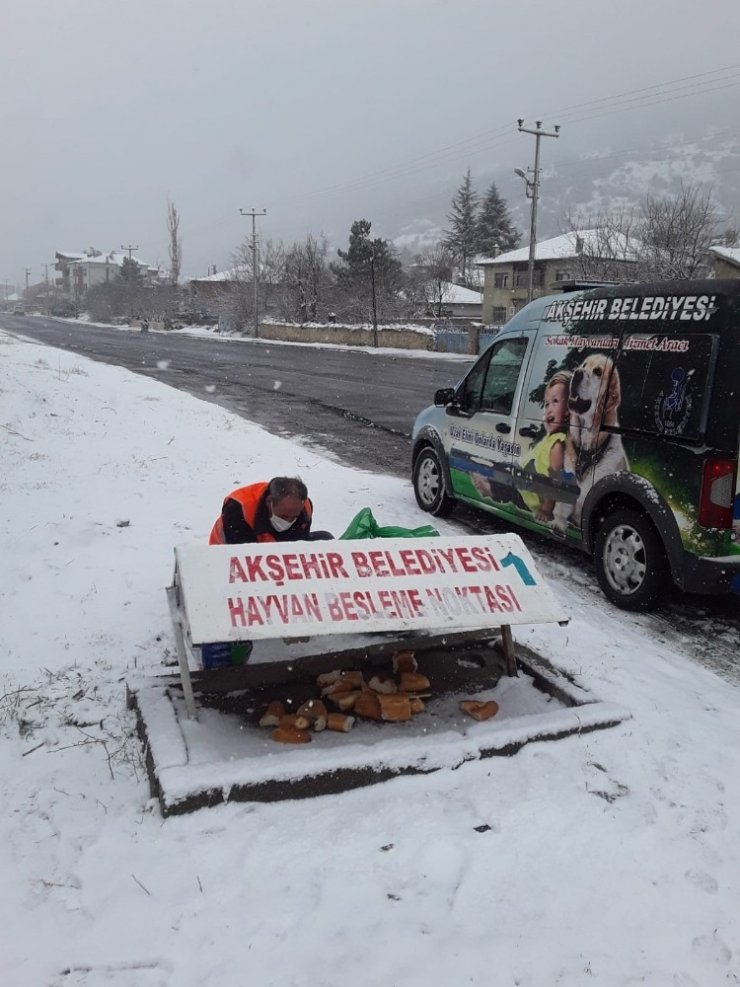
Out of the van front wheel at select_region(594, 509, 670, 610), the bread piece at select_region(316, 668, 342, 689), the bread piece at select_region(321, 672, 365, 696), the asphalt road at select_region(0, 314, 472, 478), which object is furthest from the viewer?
the asphalt road at select_region(0, 314, 472, 478)

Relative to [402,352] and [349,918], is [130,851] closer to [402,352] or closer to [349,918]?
[349,918]

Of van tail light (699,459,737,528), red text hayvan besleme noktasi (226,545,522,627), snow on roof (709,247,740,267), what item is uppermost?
snow on roof (709,247,740,267)

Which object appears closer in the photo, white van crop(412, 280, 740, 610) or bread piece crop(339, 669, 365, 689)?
bread piece crop(339, 669, 365, 689)

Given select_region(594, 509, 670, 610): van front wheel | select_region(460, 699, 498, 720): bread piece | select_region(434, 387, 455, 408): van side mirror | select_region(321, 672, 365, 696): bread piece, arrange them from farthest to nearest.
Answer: select_region(434, 387, 455, 408): van side mirror
select_region(594, 509, 670, 610): van front wheel
select_region(321, 672, 365, 696): bread piece
select_region(460, 699, 498, 720): bread piece

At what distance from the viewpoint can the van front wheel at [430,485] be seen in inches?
322

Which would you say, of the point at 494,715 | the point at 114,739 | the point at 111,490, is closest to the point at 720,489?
the point at 494,715

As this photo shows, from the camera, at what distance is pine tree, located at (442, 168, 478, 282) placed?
86375 millimetres

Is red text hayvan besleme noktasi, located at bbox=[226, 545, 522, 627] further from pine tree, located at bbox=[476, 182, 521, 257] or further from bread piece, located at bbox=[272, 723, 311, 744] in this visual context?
pine tree, located at bbox=[476, 182, 521, 257]

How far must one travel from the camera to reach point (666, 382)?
5172 mm

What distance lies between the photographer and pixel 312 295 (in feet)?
199

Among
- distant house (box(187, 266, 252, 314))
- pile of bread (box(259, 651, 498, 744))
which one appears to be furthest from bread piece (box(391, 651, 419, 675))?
distant house (box(187, 266, 252, 314))

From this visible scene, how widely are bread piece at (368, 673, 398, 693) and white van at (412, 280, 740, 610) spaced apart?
2.11 m

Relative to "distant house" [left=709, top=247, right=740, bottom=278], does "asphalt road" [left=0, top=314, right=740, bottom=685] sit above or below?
below

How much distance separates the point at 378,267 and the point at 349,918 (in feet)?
173
